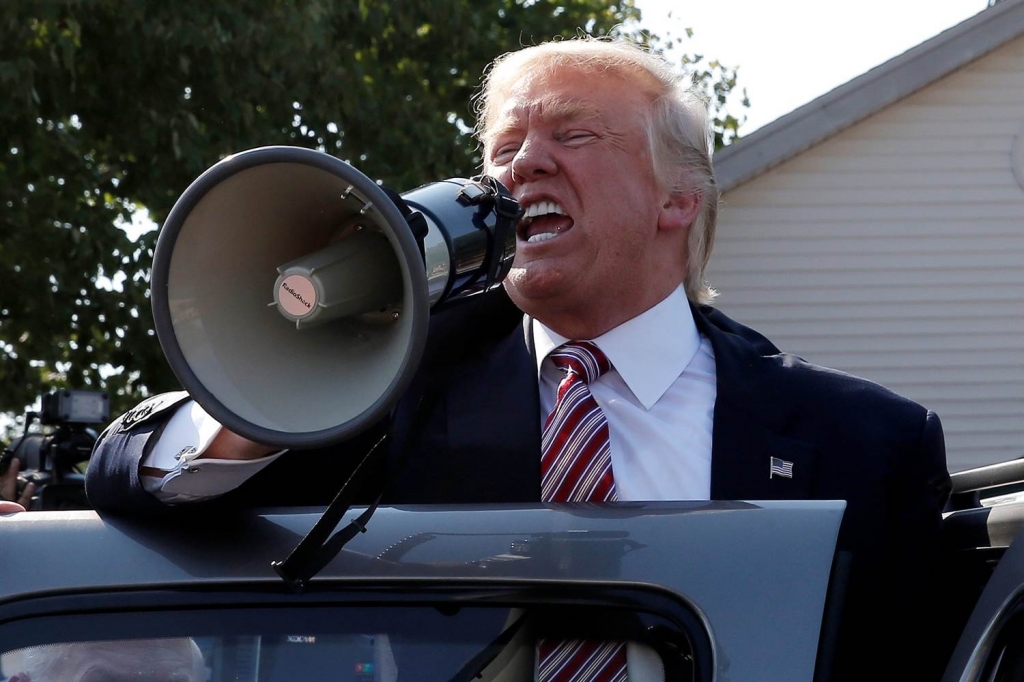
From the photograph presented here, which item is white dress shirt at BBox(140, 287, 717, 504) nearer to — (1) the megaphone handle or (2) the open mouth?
(2) the open mouth

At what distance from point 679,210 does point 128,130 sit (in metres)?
6.34

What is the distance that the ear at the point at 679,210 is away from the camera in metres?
2.89

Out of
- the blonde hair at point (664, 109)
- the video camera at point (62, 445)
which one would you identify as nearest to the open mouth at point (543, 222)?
the blonde hair at point (664, 109)

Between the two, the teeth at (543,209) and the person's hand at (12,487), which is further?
the person's hand at (12,487)

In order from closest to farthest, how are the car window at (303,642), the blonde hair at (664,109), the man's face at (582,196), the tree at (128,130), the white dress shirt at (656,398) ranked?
1. the car window at (303,642)
2. the white dress shirt at (656,398)
3. the man's face at (582,196)
4. the blonde hair at (664,109)
5. the tree at (128,130)

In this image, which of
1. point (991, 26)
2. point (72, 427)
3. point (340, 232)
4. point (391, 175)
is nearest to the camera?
point (340, 232)

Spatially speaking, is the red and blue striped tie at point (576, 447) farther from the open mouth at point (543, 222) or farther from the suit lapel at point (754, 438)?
the open mouth at point (543, 222)

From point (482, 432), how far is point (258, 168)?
735 mm

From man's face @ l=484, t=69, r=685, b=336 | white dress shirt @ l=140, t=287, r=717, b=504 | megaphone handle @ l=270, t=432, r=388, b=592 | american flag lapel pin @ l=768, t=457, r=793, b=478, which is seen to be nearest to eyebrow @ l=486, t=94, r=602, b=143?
man's face @ l=484, t=69, r=685, b=336

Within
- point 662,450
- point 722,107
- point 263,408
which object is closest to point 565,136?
point 662,450

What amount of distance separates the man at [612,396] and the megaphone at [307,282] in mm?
129

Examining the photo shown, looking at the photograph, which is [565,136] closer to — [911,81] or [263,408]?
[263,408]

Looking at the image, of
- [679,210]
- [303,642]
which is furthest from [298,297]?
[679,210]

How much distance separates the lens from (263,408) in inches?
62.1
